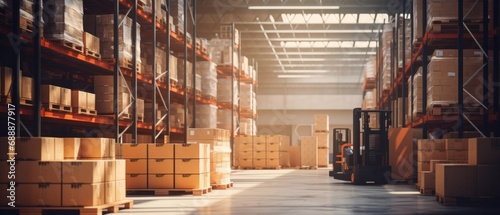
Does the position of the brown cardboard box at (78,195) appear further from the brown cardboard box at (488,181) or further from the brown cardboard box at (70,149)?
the brown cardboard box at (488,181)

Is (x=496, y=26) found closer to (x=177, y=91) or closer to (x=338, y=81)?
(x=177, y=91)

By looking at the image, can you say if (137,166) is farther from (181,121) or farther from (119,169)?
(181,121)

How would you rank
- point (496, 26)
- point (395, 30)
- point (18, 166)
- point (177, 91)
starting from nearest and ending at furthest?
point (18, 166) → point (496, 26) → point (177, 91) → point (395, 30)

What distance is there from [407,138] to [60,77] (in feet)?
26.2

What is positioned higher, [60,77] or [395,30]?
[395,30]

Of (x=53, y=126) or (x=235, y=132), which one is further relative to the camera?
(x=235, y=132)

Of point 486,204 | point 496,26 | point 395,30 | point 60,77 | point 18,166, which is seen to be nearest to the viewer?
point 18,166

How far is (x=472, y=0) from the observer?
12.5m

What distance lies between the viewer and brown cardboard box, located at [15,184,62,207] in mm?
8078

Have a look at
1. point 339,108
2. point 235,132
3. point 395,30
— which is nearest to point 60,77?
point 395,30

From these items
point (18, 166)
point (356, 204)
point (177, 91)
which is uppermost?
point (177, 91)

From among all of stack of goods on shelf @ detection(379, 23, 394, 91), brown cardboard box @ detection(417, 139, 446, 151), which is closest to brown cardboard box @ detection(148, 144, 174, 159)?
brown cardboard box @ detection(417, 139, 446, 151)

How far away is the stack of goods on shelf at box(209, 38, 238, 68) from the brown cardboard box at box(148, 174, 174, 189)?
1185cm

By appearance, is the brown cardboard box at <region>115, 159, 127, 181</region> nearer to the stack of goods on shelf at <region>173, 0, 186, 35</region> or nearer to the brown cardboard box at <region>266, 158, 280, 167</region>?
the stack of goods on shelf at <region>173, 0, 186, 35</region>
